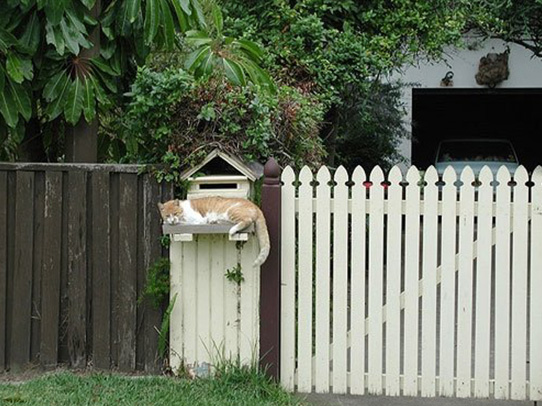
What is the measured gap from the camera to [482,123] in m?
20.8

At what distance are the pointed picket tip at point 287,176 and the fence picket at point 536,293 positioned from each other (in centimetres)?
152

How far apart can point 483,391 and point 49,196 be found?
10.4 ft

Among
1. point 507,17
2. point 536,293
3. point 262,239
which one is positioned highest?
point 507,17

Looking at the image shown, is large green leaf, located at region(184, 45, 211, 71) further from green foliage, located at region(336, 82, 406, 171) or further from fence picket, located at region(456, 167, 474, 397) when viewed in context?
green foliage, located at region(336, 82, 406, 171)

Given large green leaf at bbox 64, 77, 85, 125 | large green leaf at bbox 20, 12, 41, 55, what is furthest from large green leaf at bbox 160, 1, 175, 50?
large green leaf at bbox 20, 12, 41, 55

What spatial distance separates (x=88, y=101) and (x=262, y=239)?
5.46 ft

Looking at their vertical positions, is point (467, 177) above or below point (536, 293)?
above

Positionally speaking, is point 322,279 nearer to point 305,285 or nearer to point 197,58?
point 305,285

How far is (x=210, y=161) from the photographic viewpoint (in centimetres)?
484

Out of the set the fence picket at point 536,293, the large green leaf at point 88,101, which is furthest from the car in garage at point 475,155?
the large green leaf at point 88,101

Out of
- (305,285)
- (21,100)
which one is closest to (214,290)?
(305,285)

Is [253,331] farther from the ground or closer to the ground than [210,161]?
closer to the ground

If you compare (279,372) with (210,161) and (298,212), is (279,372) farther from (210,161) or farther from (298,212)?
(210,161)

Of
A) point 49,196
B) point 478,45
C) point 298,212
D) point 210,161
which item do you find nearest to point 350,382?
point 298,212
